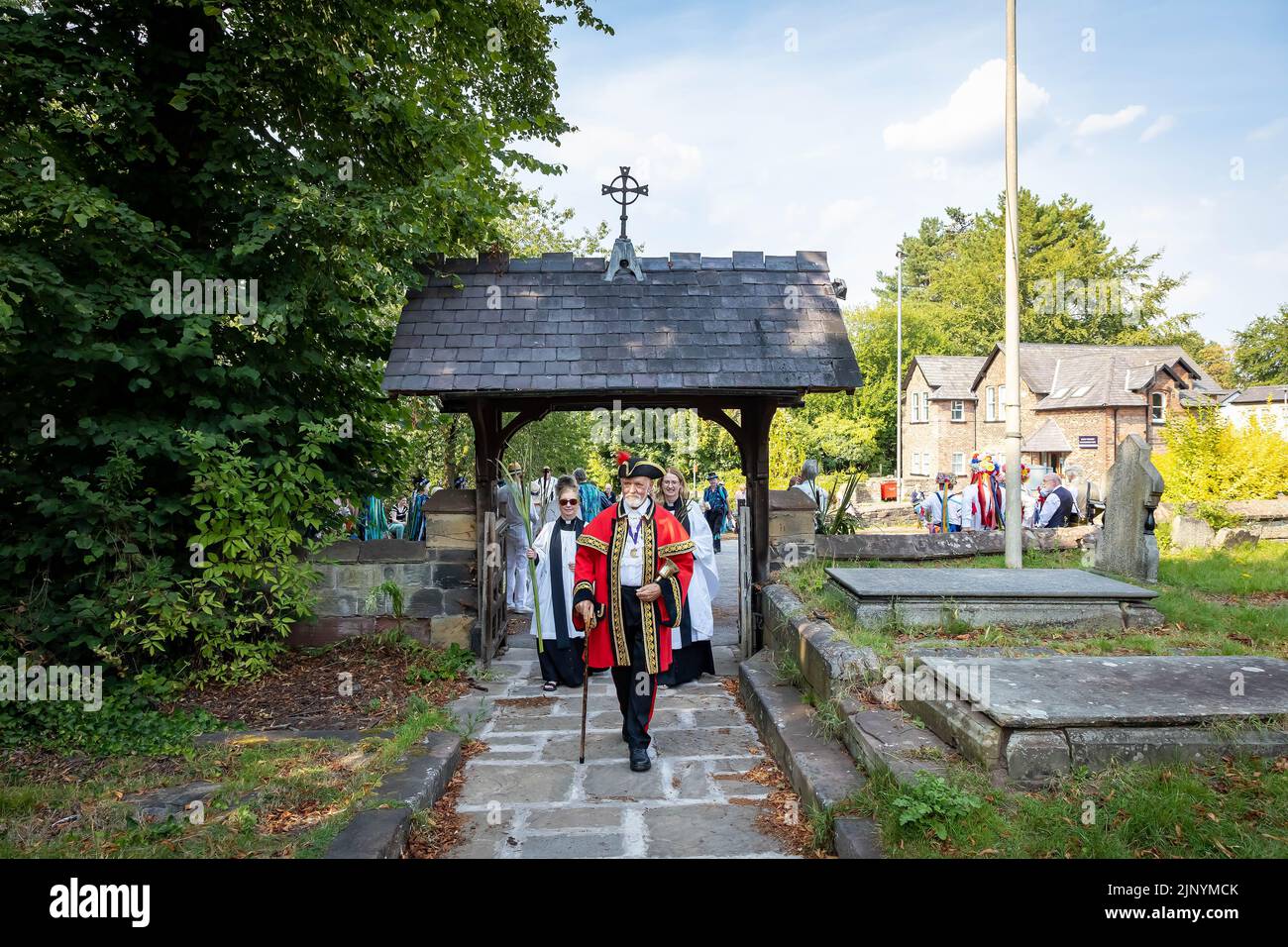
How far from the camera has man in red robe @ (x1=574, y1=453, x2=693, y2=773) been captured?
530cm

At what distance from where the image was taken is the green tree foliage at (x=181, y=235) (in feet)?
17.9

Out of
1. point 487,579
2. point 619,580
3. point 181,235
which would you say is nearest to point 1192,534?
point 619,580

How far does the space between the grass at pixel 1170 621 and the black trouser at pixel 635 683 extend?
4.55ft

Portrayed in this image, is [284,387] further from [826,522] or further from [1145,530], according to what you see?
[1145,530]

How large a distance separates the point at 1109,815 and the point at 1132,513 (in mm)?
5089

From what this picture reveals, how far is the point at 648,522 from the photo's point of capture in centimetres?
549

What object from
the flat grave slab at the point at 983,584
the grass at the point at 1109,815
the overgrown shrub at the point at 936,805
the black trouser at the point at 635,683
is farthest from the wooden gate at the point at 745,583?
the overgrown shrub at the point at 936,805

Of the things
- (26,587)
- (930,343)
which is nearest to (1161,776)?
(26,587)

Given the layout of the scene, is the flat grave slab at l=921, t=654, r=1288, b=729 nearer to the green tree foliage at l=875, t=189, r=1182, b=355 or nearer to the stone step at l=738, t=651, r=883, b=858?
the stone step at l=738, t=651, r=883, b=858

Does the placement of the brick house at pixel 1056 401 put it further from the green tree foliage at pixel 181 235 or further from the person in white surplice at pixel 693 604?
the green tree foliage at pixel 181 235

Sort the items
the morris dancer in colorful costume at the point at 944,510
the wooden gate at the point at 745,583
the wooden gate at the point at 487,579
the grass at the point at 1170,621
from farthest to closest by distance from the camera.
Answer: the morris dancer in colorful costume at the point at 944,510 → the wooden gate at the point at 745,583 → the wooden gate at the point at 487,579 → the grass at the point at 1170,621

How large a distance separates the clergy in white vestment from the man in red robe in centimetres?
183

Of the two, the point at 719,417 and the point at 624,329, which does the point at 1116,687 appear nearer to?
the point at 719,417
